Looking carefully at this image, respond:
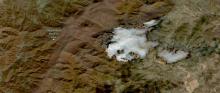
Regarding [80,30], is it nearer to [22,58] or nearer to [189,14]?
[22,58]

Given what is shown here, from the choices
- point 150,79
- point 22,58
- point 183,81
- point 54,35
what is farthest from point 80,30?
point 183,81

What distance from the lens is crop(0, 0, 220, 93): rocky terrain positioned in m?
1.76

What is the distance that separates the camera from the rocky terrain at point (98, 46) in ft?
5.77

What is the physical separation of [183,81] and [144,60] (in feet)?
0.70

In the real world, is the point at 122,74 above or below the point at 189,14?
below

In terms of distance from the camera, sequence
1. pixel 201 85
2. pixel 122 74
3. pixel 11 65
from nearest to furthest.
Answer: pixel 201 85 < pixel 122 74 < pixel 11 65

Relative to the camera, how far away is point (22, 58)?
6.37 feet

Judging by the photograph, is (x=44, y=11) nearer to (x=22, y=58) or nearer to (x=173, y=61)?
(x=22, y=58)

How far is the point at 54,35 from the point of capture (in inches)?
78.2

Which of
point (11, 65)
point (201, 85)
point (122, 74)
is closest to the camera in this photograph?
point (201, 85)

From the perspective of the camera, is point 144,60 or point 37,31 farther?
point 37,31

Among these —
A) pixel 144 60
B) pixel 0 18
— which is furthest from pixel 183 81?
pixel 0 18

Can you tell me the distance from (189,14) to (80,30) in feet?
1.83

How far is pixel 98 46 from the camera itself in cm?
190
